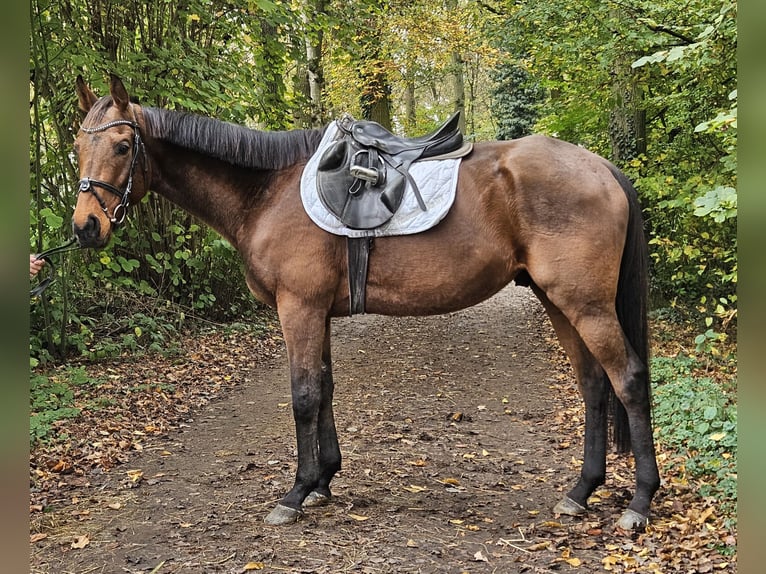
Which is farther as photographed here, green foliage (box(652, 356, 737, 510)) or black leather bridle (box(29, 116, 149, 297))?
green foliage (box(652, 356, 737, 510))

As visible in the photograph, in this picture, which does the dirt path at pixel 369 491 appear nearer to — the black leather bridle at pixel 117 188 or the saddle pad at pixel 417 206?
the black leather bridle at pixel 117 188

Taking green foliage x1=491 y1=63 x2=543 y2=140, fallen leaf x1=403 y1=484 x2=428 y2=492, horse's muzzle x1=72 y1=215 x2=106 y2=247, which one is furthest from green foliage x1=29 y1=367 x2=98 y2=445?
green foliage x1=491 y1=63 x2=543 y2=140

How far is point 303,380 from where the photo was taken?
371 cm

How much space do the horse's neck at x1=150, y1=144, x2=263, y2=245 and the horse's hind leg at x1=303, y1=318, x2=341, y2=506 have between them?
99cm

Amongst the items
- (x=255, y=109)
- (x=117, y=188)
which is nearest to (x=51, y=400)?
(x=117, y=188)

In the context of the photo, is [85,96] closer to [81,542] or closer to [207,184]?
[207,184]

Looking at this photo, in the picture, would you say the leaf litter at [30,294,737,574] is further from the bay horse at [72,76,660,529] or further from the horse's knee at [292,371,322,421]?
the horse's knee at [292,371,322,421]

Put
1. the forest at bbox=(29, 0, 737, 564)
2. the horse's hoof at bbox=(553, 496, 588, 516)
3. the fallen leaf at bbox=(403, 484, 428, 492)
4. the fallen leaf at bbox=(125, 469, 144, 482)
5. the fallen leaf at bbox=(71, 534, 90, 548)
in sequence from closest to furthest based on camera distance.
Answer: the fallen leaf at bbox=(71, 534, 90, 548) → the horse's hoof at bbox=(553, 496, 588, 516) → the fallen leaf at bbox=(403, 484, 428, 492) → the fallen leaf at bbox=(125, 469, 144, 482) → the forest at bbox=(29, 0, 737, 564)

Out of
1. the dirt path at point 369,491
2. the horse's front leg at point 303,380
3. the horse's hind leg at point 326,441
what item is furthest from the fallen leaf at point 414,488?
the horse's front leg at point 303,380

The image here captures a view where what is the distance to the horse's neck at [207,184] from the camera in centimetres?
387

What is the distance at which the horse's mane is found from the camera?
3773mm

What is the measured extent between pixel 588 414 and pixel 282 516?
6.61ft

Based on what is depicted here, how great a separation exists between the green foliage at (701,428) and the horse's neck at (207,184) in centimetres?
337
